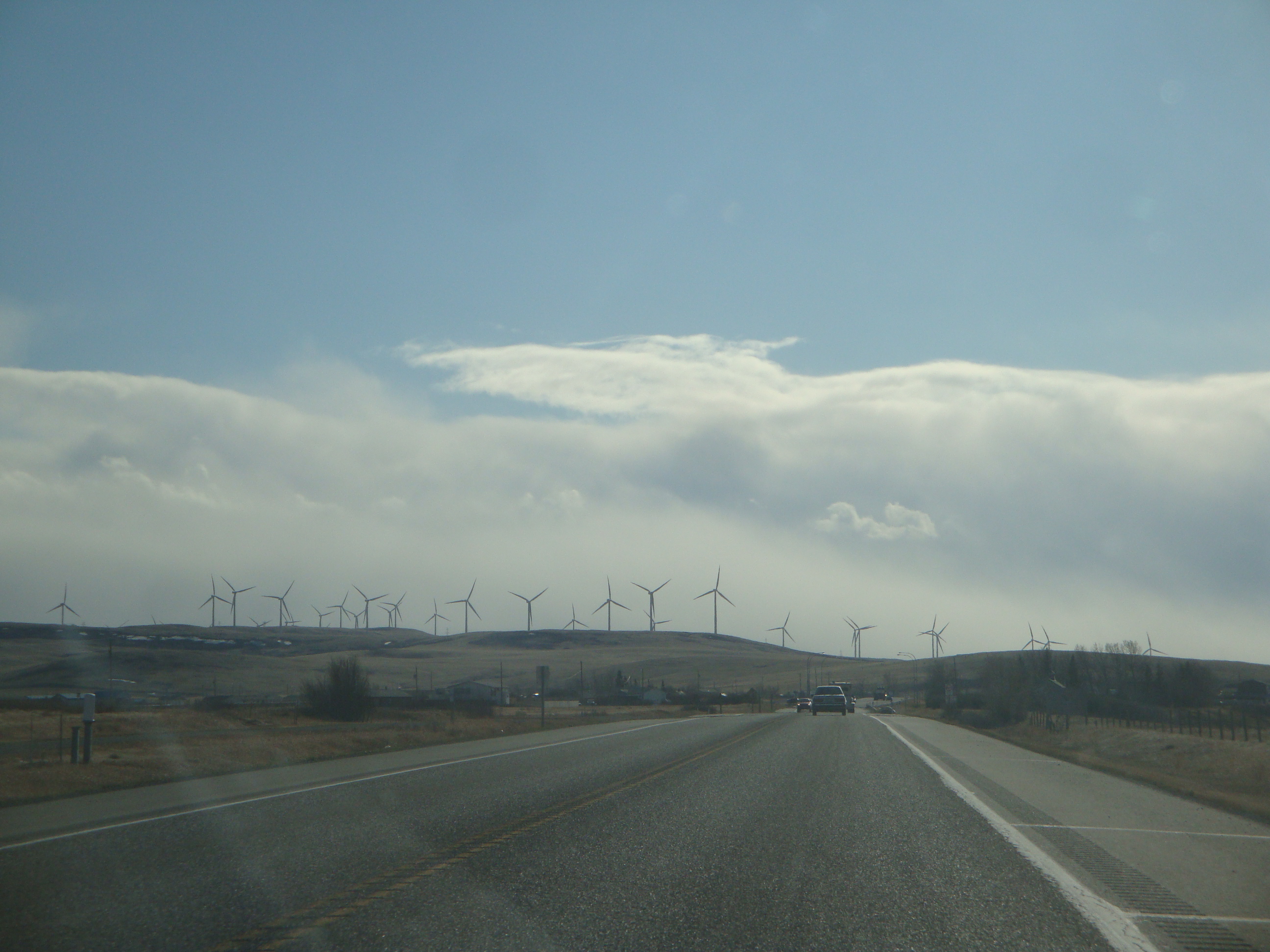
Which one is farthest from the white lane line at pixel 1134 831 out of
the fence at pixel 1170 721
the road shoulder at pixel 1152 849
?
the fence at pixel 1170 721

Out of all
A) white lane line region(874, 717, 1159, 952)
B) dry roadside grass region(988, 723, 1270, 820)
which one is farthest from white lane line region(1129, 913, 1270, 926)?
dry roadside grass region(988, 723, 1270, 820)

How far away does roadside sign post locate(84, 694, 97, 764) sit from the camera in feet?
71.7

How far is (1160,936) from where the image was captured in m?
7.49

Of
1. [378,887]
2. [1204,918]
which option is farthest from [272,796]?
[1204,918]

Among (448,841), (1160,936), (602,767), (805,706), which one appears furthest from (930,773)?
(805,706)

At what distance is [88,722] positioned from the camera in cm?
2245

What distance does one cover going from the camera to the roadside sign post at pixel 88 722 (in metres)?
21.8

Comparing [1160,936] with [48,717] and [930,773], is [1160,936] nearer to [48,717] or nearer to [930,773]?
[930,773]

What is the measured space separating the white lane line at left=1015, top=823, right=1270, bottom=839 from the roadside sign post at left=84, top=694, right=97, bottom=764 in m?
18.5

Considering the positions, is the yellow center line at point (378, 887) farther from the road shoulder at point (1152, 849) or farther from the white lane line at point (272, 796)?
the road shoulder at point (1152, 849)

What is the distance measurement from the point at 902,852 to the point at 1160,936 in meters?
3.73

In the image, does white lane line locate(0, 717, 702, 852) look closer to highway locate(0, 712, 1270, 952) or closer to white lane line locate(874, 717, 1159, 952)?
highway locate(0, 712, 1270, 952)

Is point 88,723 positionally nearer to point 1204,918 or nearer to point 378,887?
point 378,887

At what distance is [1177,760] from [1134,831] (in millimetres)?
22195
